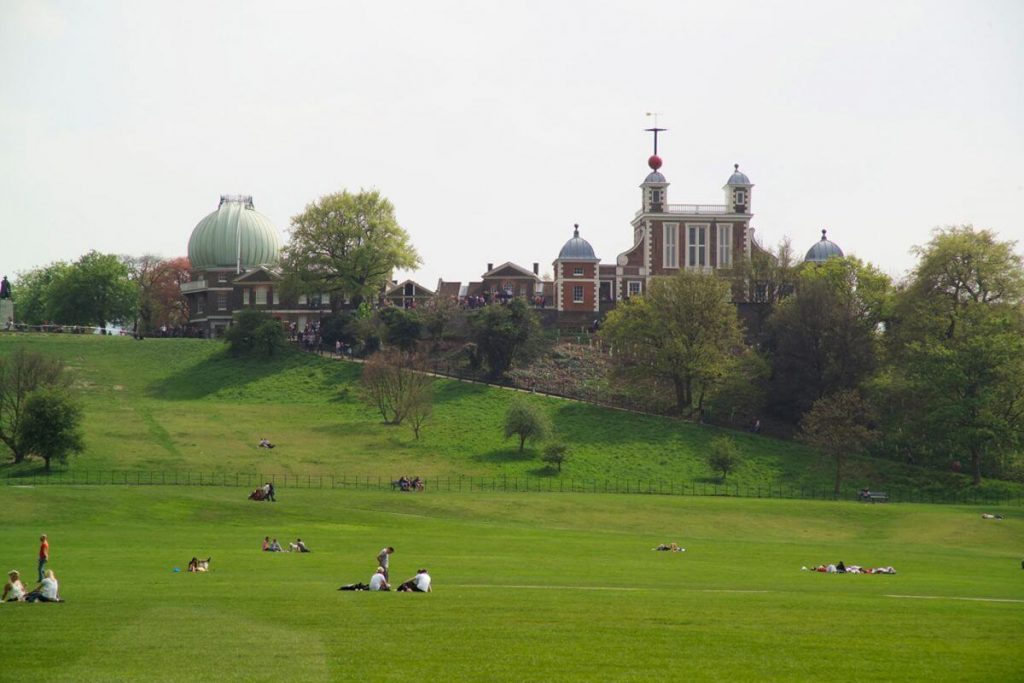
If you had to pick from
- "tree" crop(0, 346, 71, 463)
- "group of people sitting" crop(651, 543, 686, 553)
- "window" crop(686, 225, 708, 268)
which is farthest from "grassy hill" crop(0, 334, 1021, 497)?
"window" crop(686, 225, 708, 268)

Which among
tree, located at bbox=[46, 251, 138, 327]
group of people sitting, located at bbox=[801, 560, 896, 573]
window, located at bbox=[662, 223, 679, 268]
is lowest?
group of people sitting, located at bbox=[801, 560, 896, 573]

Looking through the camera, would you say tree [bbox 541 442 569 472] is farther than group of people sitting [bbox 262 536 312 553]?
Yes

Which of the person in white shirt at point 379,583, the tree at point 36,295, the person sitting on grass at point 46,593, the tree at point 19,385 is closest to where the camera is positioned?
the person sitting on grass at point 46,593

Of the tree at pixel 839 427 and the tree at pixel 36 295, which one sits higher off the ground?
the tree at pixel 36 295

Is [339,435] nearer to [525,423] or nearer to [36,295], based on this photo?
[525,423]

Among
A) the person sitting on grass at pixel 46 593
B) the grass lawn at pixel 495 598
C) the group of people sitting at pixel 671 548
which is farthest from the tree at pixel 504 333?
the person sitting on grass at pixel 46 593

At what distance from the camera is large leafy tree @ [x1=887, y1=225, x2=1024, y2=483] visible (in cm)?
8081

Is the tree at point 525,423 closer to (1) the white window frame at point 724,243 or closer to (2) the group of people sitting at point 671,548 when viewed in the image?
(2) the group of people sitting at point 671,548

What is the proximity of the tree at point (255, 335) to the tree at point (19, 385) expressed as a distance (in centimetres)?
2793

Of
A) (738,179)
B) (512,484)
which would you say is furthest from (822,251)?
(512,484)

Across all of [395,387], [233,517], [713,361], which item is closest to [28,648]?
[233,517]

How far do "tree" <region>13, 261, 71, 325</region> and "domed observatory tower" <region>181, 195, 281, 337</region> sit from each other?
1852 centimetres

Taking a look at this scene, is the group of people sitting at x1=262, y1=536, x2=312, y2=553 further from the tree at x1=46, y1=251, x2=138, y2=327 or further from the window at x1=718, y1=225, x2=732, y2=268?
the tree at x1=46, y1=251, x2=138, y2=327

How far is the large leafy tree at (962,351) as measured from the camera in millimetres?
80812
